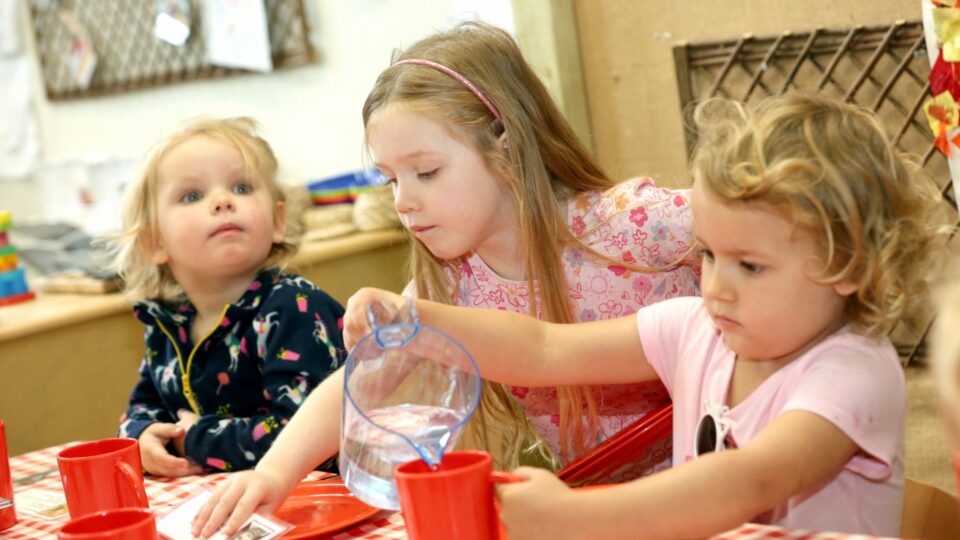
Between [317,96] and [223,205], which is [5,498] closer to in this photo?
[223,205]

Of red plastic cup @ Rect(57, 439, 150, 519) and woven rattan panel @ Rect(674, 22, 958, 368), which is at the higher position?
woven rattan panel @ Rect(674, 22, 958, 368)

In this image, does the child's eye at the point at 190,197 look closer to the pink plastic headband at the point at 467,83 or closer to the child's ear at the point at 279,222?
the child's ear at the point at 279,222

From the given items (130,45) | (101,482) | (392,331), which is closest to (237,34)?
(130,45)

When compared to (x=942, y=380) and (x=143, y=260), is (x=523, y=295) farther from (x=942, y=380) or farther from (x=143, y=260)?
(x=942, y=380)

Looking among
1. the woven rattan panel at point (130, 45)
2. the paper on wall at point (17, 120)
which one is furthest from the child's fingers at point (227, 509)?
the paper on wall at point (17, 120)

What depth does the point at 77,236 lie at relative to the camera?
111 inches

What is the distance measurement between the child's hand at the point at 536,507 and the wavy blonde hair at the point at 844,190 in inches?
10.6

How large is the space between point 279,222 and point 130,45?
67.6 inches

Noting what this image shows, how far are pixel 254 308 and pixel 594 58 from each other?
0.95 metres

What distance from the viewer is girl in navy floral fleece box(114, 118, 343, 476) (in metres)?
1.41

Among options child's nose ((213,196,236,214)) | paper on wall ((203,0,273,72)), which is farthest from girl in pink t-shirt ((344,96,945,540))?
paper on wall ((203,0,273,72))

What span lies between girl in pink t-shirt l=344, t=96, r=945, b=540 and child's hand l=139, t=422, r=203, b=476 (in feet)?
1.32

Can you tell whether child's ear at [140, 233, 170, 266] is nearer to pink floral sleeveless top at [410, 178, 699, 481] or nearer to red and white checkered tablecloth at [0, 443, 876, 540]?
red and white checkered tablecloth at [0, 443, 876, 540]

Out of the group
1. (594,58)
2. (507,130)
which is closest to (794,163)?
(507,130)
